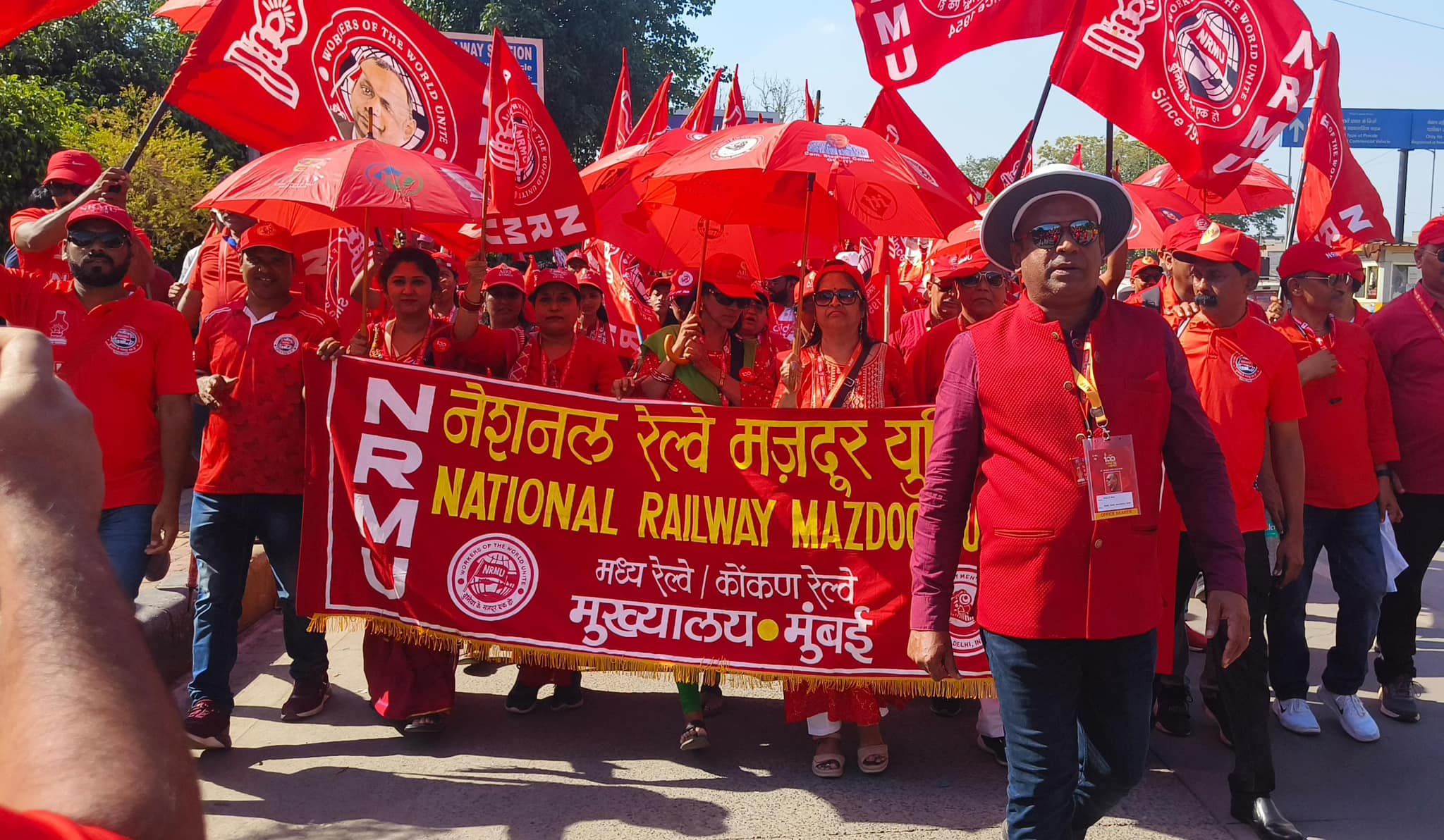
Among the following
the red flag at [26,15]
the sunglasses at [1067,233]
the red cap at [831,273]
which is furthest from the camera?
the red cap at [831,273]

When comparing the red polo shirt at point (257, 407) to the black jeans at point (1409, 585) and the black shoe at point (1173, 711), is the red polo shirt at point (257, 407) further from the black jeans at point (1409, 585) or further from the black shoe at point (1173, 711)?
the black jeans at point (1409, 585)

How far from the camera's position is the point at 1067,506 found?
9.36 feet

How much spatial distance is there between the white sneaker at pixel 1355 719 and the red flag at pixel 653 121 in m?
6.30

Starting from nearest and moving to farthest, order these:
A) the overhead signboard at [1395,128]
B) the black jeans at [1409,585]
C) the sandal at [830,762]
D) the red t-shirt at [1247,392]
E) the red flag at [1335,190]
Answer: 1. the red t-shirt at [1247,392]
2. the sandal at [830,762]
3. the black jeans at [1409,585]
4. the red flag at [1335,190]
5. the overhead signboard at [1395,128]

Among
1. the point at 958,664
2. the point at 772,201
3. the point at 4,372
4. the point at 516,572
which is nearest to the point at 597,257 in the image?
the point at 772,201

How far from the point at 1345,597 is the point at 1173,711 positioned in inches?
38.9

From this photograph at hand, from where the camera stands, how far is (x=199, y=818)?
95cm

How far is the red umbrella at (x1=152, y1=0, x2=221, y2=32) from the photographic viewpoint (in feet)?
19.7

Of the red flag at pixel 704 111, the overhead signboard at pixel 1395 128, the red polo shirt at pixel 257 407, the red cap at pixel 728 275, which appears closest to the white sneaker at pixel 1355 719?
the red cap at pixel 728 275

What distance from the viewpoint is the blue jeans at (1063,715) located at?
2.90 meters

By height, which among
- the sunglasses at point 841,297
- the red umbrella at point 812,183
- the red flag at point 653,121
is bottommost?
the sunglasses at point 841,297

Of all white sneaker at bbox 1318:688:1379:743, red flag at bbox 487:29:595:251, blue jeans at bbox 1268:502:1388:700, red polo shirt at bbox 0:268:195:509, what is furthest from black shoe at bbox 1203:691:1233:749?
red polo shirt at bbox 0:268:195:509

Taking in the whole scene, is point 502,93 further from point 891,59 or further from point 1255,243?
point 1255,243

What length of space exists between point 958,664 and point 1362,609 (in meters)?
2.05
